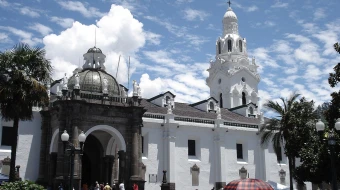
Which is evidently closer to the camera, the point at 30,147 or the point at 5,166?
the point at 5,166

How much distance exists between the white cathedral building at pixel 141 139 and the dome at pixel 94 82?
0.08 metres

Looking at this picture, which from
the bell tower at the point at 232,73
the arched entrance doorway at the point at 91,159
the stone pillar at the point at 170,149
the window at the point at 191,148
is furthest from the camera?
the bell tower at the point at 232,73

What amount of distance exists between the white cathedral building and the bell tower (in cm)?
589

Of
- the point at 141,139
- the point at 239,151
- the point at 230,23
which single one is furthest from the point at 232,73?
the point at 141,139

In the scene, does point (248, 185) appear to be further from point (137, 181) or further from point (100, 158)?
point (100, 158)

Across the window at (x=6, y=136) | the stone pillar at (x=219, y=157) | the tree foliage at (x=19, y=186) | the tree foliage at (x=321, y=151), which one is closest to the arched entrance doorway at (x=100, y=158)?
the window at (x=6, y=136)

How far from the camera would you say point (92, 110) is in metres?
34.8

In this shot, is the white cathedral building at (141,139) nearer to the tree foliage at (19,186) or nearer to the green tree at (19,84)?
the green tree at (19,84)

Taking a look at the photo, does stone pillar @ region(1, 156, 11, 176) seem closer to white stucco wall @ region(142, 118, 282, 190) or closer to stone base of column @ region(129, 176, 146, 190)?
stone base of column @ region(129, 176, 146, 190)

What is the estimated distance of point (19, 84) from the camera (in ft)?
84.1

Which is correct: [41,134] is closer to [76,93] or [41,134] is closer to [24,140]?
Result: [24,140]

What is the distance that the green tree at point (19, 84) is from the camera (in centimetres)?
2541

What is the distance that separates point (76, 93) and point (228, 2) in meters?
38.3

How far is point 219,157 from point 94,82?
50.1ft
